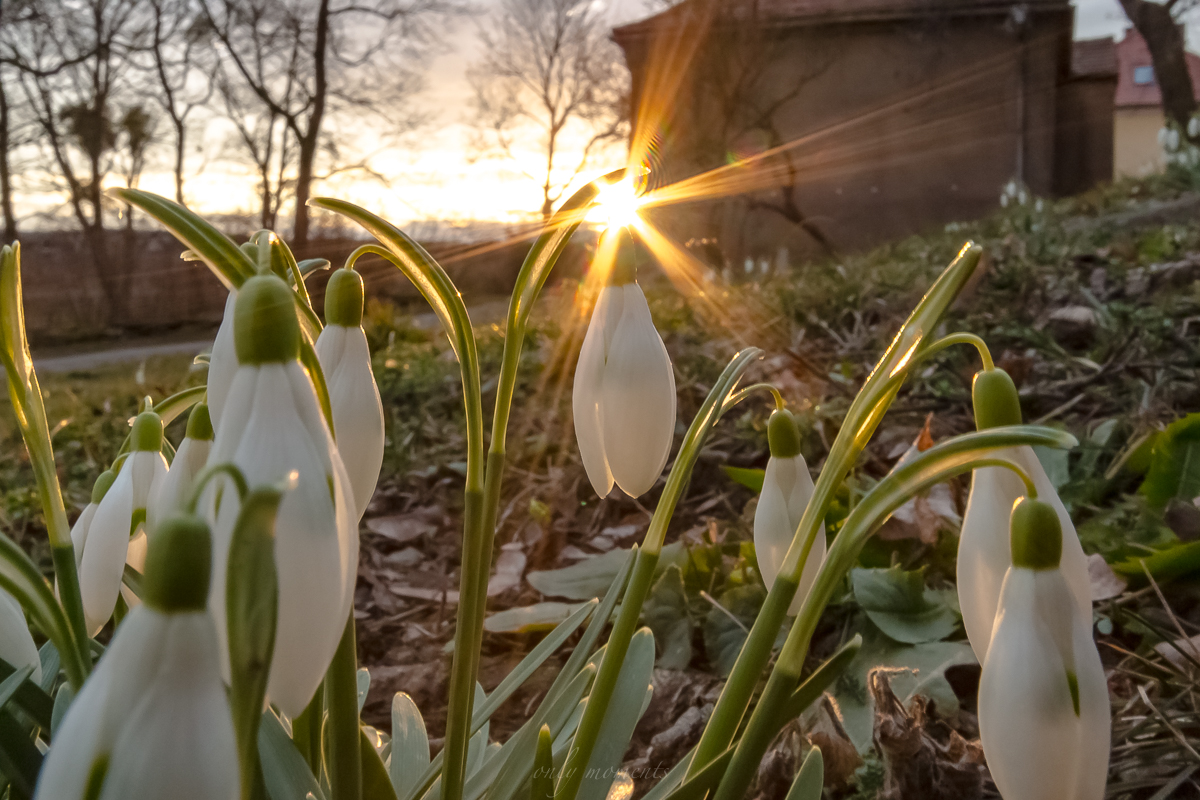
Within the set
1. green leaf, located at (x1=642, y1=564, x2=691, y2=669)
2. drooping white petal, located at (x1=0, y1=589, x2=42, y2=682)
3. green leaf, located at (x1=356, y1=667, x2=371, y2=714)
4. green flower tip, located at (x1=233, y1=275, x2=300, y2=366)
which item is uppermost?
green flower tip, located at (x1=233, y1=275, x2=300, y2=366)

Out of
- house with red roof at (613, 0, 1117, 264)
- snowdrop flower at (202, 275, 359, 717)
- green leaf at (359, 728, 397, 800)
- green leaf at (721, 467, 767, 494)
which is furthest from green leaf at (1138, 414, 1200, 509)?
house with red roof at (613, 0, 1117, 264)

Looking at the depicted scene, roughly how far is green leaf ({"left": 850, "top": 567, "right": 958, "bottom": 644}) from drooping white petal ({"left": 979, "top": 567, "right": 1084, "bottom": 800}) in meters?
0.76

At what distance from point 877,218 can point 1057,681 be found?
40.5ft

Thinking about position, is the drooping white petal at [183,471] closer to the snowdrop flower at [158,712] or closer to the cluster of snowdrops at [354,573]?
the cluster of snowdrops at [354,573]

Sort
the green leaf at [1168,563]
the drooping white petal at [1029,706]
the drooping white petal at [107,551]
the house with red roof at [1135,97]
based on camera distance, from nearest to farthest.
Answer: the drooping white petal at [1029,706] < the drooping white petal at [107,551] < the green leaf at [1168,563] < the house with red roof at [1135,97]

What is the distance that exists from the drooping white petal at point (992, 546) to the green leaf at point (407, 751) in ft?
2.01

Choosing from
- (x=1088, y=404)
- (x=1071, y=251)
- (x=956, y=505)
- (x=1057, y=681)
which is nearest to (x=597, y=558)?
(x=956, y=505)

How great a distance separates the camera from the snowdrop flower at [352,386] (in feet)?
1.84

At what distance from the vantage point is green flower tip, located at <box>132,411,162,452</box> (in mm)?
718

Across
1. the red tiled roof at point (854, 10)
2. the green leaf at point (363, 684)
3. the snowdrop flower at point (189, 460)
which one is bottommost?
the green leaf at point (363, 684)

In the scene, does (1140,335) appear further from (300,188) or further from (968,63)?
(968,63)

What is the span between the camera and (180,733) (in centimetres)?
32

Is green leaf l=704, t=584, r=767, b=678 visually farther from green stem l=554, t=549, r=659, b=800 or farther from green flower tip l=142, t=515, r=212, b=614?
green flower tip l=142, t=515, r=212, b=614

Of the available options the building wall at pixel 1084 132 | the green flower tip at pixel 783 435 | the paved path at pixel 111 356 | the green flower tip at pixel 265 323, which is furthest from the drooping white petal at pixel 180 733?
the building wall at pixel 1084 132
